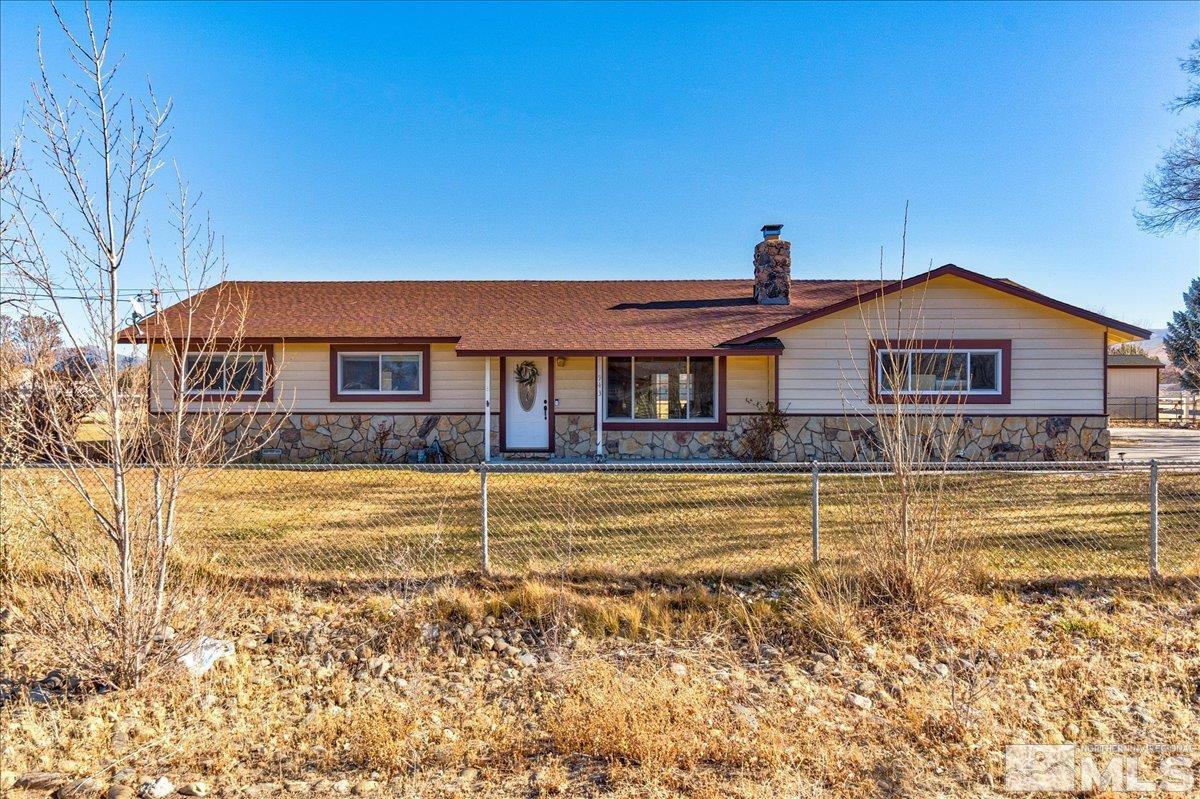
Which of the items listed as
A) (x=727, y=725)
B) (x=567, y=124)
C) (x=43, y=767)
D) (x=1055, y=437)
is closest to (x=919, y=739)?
(x=727, y=725)

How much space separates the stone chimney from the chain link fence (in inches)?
245

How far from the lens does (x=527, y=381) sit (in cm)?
1365

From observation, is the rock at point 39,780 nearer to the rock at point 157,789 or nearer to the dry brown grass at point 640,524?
the rock at point 157,789

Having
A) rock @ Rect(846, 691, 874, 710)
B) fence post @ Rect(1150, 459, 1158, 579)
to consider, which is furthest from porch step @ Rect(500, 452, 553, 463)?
fence post @ Rect(1150, 459, 1158, 579)

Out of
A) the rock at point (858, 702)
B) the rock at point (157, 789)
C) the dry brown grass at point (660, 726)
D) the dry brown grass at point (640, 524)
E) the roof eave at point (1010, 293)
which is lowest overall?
the rock at point (157, 789)

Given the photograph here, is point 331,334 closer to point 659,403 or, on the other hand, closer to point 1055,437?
point 659,403

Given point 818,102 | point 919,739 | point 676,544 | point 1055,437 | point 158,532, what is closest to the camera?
point 919,739

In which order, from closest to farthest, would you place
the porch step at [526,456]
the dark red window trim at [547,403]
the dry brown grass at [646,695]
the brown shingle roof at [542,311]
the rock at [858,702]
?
the dry brown grass at [646,695], the rock at [858,702], the brown shingle roof at [542,311], the porch step at [526,456], the dark red window trim at [547,403]

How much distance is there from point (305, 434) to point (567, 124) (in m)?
11.1

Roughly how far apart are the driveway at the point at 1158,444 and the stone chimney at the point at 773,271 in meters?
7.89

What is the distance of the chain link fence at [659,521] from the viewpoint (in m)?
5.58

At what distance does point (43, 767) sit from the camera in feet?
10.6

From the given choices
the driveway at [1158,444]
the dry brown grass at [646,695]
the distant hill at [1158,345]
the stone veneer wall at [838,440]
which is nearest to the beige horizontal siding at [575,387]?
the stone veneer wall at [838,440]

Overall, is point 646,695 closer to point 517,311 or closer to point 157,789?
point 157,789
